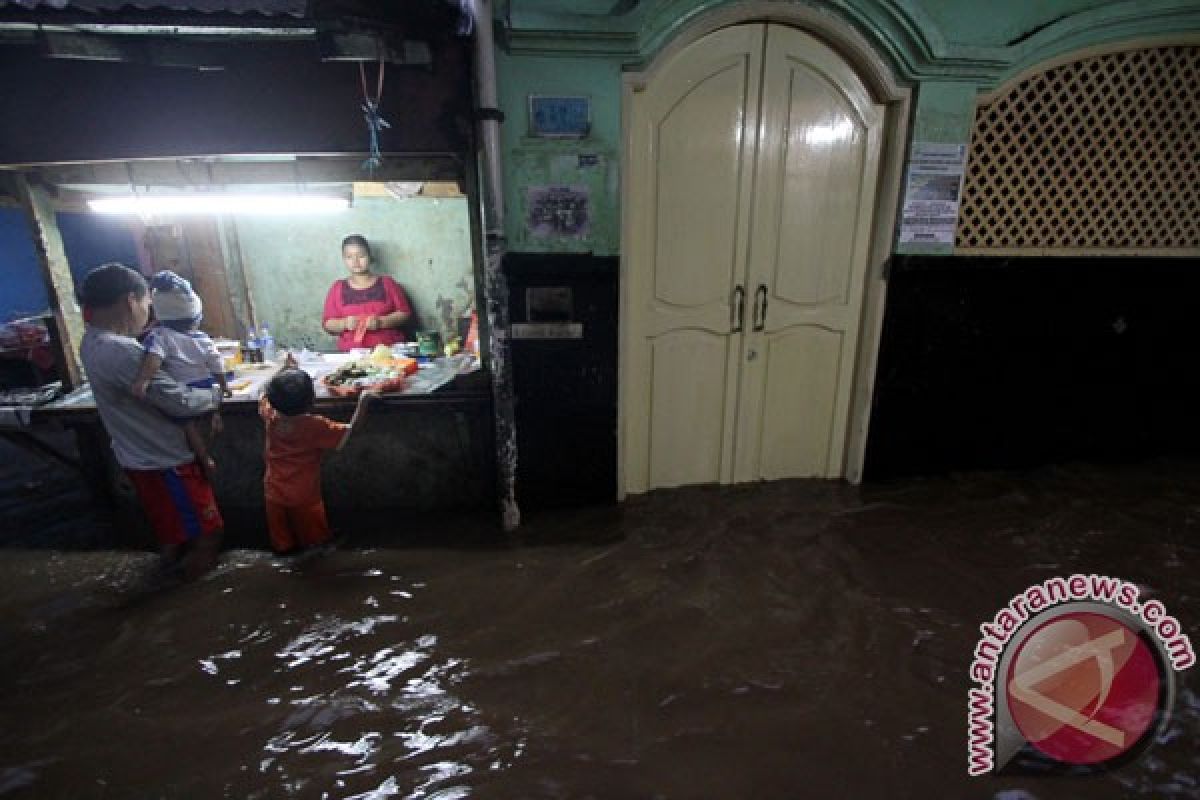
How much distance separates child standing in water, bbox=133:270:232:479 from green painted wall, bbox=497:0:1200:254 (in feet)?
6.34

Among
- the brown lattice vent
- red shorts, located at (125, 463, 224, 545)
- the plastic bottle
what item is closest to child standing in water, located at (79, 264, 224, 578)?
red shorts, located at (125, 463, 224, 545)

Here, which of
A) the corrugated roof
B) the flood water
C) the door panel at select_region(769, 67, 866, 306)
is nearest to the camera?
the flood water

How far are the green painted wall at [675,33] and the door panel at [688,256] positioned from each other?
0.24m

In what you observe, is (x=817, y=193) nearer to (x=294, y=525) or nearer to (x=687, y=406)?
(x=687, y=406)

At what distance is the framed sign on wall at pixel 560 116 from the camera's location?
3.34m

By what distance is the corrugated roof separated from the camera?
8.79 feet

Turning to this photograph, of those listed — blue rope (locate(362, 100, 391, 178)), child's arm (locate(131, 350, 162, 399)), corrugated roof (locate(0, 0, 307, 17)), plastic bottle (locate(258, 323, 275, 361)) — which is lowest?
plastic bottle (locate(258, 323, 275, 361))

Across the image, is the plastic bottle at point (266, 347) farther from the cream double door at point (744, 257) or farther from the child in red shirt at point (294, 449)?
the cream double door at point (744, 257)

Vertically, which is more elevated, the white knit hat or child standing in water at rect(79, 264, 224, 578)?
the white knit hat

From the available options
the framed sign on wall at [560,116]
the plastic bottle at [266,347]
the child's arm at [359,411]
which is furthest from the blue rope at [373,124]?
the plastic bottle at [266,347]

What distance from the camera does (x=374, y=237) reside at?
21.3 feet

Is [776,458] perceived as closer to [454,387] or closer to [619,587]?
[619,587]

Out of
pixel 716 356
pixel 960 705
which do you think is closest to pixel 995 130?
pixel 716 356

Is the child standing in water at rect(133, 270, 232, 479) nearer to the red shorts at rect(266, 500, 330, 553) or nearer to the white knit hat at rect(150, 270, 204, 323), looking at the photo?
the white knit hat at rect(150, 270, 204, 323)
